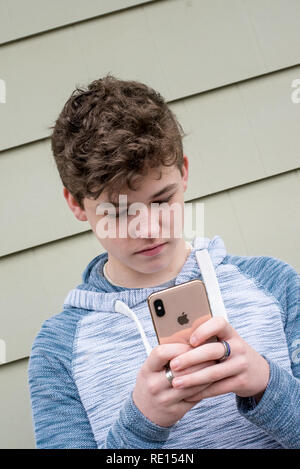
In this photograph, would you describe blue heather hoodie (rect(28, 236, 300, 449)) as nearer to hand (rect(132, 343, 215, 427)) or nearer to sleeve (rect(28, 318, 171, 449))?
sleeve (rect(28, 318, 171, 449))

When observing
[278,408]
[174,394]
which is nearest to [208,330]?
[174,394]

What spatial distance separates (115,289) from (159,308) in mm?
403

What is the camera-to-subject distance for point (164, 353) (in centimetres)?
98

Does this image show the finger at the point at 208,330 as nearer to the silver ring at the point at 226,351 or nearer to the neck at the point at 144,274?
the silver ring at the point at 226,351

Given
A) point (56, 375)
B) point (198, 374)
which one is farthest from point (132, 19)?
point (198, 374)

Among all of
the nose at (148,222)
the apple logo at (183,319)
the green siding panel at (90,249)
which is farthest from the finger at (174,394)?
the green siding panel at (90,249)

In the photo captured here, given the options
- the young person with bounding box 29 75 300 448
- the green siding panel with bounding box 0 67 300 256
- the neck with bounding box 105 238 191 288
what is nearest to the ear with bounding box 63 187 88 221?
the young person with bounding box 29 75 300 448

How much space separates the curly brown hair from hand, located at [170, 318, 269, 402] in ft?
1.25

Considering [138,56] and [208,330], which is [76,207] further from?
[138,56]

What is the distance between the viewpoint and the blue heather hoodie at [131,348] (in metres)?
1.27

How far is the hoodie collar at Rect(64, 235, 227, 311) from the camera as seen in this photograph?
1.38 m

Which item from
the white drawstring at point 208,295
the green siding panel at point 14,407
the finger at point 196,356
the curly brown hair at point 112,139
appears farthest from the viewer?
the green siding panel at point 14,407

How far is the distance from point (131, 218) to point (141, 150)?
0.52 ft

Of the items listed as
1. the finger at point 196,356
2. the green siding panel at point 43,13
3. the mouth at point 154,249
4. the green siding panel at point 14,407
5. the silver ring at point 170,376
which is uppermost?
the green siding panel at point 43,13
